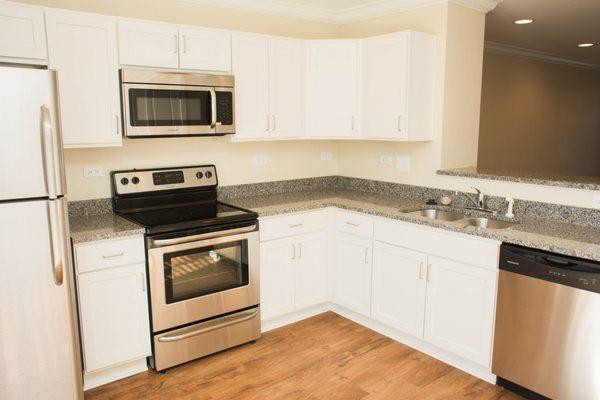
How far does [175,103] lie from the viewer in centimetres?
303

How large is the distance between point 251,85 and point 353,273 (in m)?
1.60

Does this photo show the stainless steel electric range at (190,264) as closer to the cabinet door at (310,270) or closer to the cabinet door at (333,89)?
the cabinet door at (310,270)

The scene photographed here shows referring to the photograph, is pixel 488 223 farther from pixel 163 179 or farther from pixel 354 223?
pixel 163 179

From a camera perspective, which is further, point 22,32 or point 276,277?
point 276,277

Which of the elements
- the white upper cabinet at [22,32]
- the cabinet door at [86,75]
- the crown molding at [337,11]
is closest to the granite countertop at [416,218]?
the cabinet door at [86,75]

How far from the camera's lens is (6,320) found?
212cm

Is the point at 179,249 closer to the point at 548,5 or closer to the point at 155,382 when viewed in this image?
the point at 155,382

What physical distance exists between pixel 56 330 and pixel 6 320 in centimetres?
22

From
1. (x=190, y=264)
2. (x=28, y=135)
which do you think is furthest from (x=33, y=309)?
(x=190, y=264)

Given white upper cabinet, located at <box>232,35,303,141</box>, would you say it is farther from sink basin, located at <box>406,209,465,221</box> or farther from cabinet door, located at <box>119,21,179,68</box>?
sink basin, located at <box>406,209,465,221</box>

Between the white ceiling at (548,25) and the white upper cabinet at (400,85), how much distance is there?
97 centimetres

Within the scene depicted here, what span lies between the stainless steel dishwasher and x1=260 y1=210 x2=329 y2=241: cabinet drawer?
1.40 m

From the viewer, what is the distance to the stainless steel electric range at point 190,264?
283cm

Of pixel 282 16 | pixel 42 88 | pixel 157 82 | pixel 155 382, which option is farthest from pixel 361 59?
pixel 155 382
